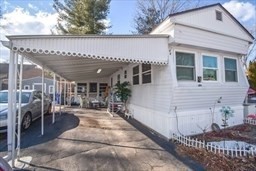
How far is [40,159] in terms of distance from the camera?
4.79m

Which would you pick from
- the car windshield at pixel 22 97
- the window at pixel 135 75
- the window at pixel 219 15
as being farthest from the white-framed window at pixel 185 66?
the car windshield at pixel 22 97

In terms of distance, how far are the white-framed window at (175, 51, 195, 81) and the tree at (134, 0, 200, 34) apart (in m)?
15.1

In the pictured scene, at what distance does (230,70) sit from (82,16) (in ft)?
56.4

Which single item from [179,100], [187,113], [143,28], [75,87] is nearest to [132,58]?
[179,100]

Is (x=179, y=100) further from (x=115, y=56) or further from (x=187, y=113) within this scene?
(x=115, y=56)

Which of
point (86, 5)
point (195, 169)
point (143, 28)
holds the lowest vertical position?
point (195, 169)

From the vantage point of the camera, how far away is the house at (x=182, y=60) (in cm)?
550

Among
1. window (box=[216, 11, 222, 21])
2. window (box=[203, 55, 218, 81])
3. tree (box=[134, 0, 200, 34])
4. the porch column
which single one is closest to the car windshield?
the porch column

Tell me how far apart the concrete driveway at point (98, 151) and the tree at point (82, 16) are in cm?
1501

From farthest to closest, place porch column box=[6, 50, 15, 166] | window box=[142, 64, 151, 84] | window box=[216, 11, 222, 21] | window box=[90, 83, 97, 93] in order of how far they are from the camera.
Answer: window box=[90, 83, 97, 93], window box=[142, 64, 151, 84], window box=[216, 11, 222, 21], porch column box=[6, 50, 15, 166]

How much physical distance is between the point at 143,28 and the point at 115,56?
17747 mm

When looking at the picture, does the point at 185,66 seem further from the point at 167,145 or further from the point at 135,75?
the point at 135,75

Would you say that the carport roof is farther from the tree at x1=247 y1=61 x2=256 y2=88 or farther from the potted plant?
the tree at x1=247 y1=61 x2=256 y2=88

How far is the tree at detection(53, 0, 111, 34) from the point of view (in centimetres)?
2083
